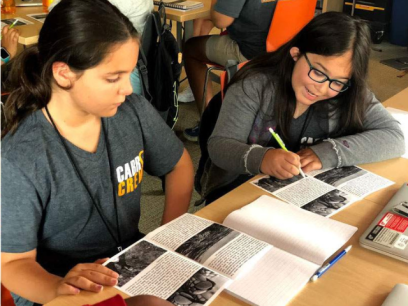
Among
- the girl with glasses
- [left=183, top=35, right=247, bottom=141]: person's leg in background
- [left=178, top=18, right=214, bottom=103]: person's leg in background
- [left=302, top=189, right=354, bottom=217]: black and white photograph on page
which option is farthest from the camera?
[left=178, top=18, right=214, bottom=103]: person's leg in background

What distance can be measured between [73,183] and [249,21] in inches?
73.1

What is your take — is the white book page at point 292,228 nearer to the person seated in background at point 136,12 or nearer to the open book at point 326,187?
the open book at point 326,187

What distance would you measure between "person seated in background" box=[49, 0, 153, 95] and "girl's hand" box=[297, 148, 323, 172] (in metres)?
1.27

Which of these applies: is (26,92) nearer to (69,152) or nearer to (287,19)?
(69,152)

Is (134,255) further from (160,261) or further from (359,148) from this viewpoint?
(359,148)

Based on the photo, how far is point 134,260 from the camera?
1.02m

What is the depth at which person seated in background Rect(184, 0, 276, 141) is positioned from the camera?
9.04 ft

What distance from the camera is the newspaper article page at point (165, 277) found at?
0.94 meters

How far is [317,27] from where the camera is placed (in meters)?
1.51

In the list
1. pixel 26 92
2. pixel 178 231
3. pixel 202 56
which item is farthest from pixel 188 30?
pixel 178 231

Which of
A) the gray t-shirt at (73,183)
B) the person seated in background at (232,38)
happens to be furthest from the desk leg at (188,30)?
the gray t-shirt at (73,183)

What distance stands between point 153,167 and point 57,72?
413mm

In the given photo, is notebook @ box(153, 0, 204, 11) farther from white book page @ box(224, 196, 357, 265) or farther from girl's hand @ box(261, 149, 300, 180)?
white book page @ box(224, 196, 357, 265)

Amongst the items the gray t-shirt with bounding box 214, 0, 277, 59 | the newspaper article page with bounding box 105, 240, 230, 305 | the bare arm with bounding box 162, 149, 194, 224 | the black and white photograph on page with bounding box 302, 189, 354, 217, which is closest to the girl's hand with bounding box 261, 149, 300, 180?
the black and white photograph on page with bounding box 302, 189, 354, 217
